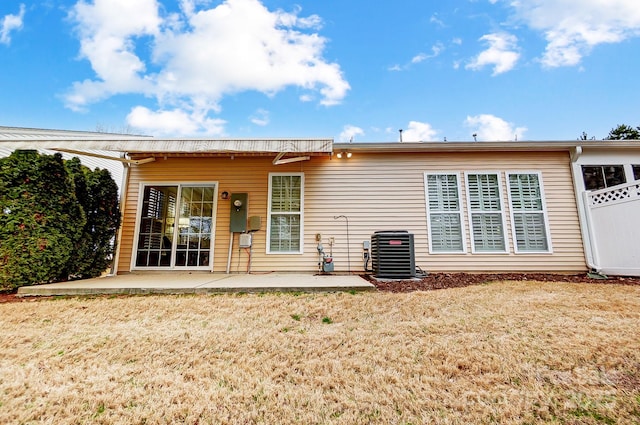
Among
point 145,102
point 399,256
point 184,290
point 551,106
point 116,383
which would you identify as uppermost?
point 145,102

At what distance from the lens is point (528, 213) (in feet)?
19.2

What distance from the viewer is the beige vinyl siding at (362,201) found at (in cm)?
573

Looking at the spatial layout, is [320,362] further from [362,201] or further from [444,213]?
[444,213]

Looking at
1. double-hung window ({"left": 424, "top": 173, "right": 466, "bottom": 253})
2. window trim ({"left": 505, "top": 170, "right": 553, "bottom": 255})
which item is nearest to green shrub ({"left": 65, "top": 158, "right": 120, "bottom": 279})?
double-hung window ({"left": 424, "top": 173, "right": 466, "bottom": 253})

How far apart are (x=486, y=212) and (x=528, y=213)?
2.91ft

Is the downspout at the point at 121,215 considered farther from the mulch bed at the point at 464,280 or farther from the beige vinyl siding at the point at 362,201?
the mulch bed at the point at 464,280

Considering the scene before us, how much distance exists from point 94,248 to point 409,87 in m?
11.3

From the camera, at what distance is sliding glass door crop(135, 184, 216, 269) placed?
5.95 metres

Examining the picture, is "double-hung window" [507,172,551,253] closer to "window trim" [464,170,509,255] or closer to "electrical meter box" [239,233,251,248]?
"window trim" [464,170,509,255]

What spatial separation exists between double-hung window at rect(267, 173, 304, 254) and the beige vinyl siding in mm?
132

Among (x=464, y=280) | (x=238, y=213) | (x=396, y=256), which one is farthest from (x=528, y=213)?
(x=238, y=213)

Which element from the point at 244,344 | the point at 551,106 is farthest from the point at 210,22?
the point at 551,106

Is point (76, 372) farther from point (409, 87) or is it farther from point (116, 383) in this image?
point (409, 87)

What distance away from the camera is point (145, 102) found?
13.2 metres
